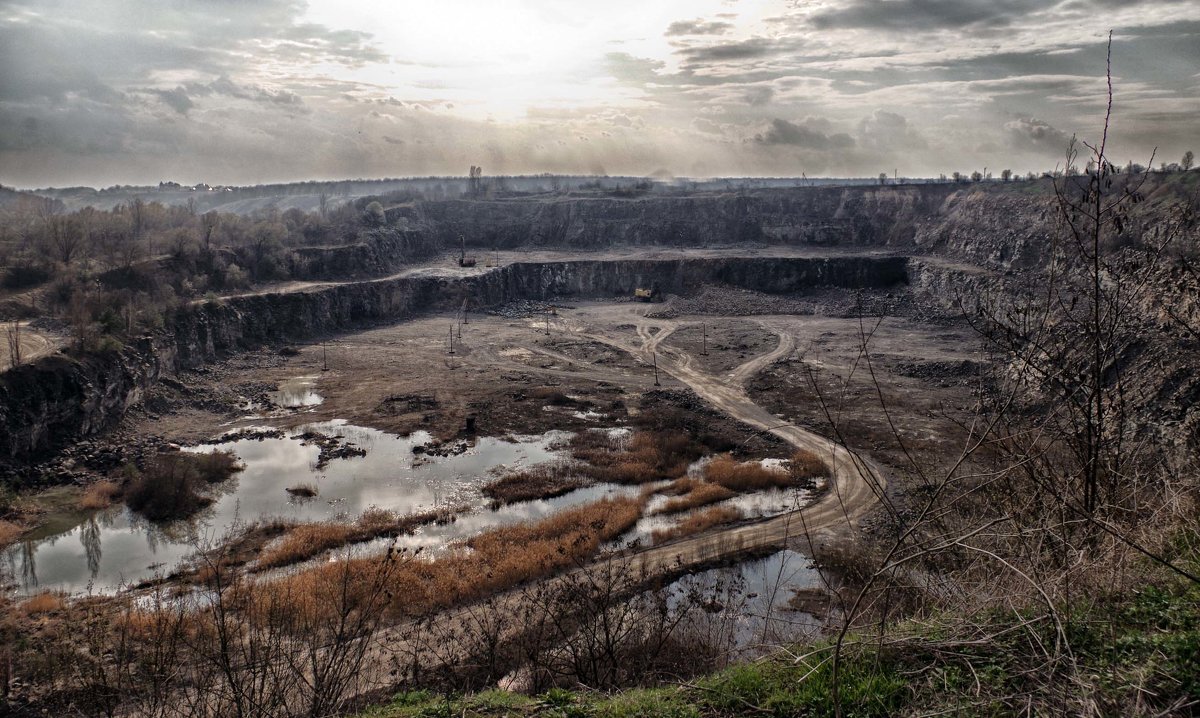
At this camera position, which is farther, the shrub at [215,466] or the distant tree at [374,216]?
the distant tree at [374,216]

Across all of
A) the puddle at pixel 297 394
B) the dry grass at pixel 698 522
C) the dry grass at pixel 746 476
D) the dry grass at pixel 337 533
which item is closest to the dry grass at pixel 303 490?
the dry grass at pixel 337 533

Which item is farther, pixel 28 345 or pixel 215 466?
pixel 28 345

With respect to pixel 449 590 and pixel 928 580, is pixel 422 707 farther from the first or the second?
pixel 449 590

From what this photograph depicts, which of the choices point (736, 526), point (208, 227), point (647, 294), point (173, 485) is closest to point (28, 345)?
point (173, 485)

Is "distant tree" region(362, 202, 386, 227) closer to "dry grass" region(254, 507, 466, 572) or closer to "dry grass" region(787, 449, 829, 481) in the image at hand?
"dry grass" region(254, 507, 466, 572)

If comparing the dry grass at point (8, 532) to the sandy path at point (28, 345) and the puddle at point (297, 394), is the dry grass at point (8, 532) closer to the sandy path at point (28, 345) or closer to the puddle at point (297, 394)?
the sandy path at point (28, 345)

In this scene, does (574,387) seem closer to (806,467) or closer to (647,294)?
(806,467)

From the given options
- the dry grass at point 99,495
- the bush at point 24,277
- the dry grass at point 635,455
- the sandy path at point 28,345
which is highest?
the bush at point 24,277
